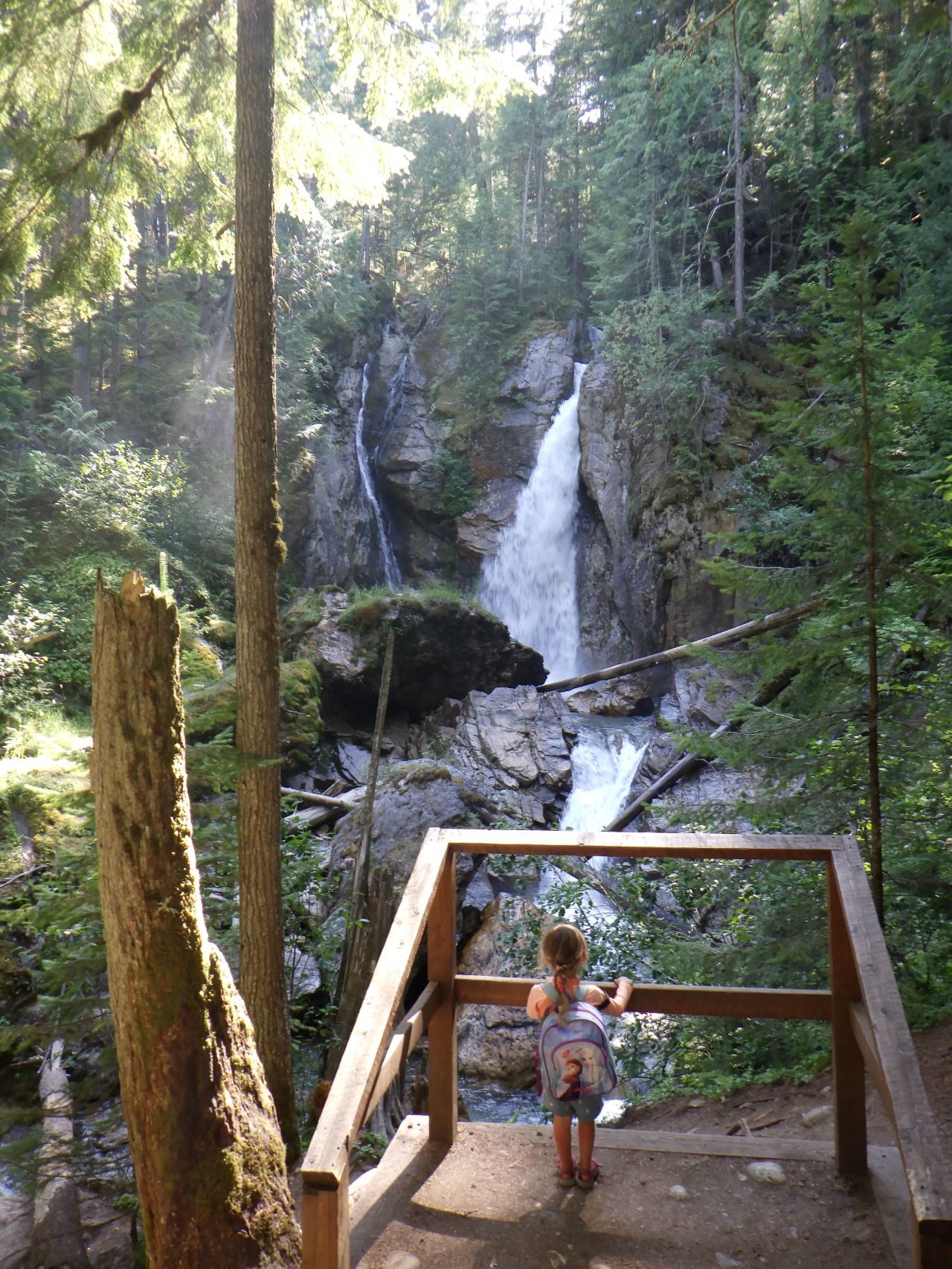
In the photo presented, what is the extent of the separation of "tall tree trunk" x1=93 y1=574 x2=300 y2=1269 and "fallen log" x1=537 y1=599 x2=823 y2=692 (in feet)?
12.1

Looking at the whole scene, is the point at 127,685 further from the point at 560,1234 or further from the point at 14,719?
the point at 14,719

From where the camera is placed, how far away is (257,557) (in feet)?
16.5

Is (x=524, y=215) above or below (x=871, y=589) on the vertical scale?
above

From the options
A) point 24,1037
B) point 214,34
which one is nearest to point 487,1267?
point 24,1037

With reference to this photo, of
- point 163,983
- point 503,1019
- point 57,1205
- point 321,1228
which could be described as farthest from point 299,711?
point 321,1228

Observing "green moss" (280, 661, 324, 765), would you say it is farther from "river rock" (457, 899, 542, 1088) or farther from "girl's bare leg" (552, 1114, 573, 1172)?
"girl's bare leg" (552, 1114, 573, 1172)

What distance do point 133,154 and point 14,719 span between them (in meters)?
7.30

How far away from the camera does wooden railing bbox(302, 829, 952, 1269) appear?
1.81 m

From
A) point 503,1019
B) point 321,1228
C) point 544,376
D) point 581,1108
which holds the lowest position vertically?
point 503,1019

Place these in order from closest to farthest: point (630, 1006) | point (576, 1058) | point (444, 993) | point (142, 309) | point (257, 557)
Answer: point (576, 1058)
point (630, 1006)
point (444, 993)
point (257, 557)
point (142, 309)

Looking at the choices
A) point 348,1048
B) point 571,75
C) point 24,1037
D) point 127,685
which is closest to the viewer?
point 348,1048

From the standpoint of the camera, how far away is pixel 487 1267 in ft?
7.92

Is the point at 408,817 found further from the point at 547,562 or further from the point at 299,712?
the point at 547,562

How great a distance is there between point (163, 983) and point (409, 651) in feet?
38.7
